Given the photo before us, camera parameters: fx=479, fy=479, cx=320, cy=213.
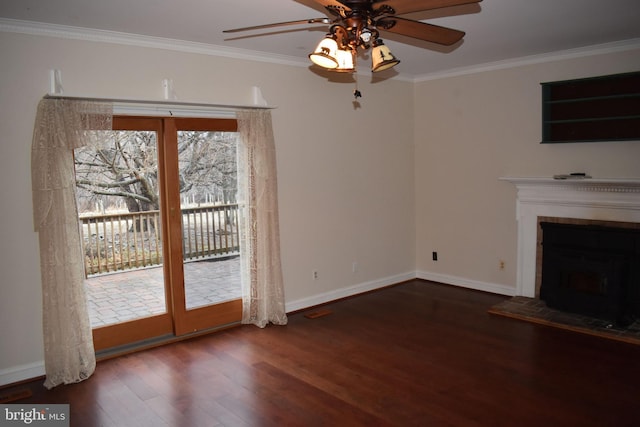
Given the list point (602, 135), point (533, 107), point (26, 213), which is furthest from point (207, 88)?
point (602, 135)

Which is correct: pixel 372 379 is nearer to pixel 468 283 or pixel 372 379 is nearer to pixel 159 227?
pixel 159 227

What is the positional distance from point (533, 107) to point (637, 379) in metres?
2.88

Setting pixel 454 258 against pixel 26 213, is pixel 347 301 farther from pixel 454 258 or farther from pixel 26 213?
pixel 26 213

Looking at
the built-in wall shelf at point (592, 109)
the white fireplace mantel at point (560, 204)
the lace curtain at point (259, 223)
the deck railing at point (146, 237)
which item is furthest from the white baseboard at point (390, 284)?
the built-in wall shelf at point (592, 109)

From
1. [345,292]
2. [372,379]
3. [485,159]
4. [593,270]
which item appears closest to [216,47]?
[345,292]

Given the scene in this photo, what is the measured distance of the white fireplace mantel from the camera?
4.51 meters

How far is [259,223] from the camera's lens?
4578 millimetres

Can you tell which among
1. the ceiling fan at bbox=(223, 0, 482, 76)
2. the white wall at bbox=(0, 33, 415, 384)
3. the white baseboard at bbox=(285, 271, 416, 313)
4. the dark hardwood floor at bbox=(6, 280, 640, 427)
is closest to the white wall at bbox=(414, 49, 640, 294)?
the white wall at bbox=(0, 33, 415, 384)

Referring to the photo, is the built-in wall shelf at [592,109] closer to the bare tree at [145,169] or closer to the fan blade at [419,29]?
the fan blade at [419,29]

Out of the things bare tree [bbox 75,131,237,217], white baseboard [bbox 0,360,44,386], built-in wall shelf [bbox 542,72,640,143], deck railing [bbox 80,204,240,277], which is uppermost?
built-in wall shelf [bbox 542,72,640,143]

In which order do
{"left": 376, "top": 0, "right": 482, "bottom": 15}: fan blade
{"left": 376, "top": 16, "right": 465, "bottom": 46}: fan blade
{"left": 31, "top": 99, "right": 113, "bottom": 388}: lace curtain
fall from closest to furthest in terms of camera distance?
{"left": 376, "top": 0, "right": 482, "bottom": 15}: fan blade
{"left": 376, "top": 16, "right": 465, "bottom": 46}: fan blade
{"left": 31, "top": 99, "right": 113, "bottom": 388}: lace curtain

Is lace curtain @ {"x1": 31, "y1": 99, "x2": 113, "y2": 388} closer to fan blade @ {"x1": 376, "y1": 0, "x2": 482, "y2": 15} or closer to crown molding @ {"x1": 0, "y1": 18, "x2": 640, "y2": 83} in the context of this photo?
crown molding @ {"x1": 0, "y1": 18, "x2": 640, "y2": 83}

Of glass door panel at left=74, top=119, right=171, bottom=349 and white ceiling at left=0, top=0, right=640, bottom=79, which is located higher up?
white ceiling at left=0, top=0, right=640, bottom=79

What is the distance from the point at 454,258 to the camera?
5.97 m
